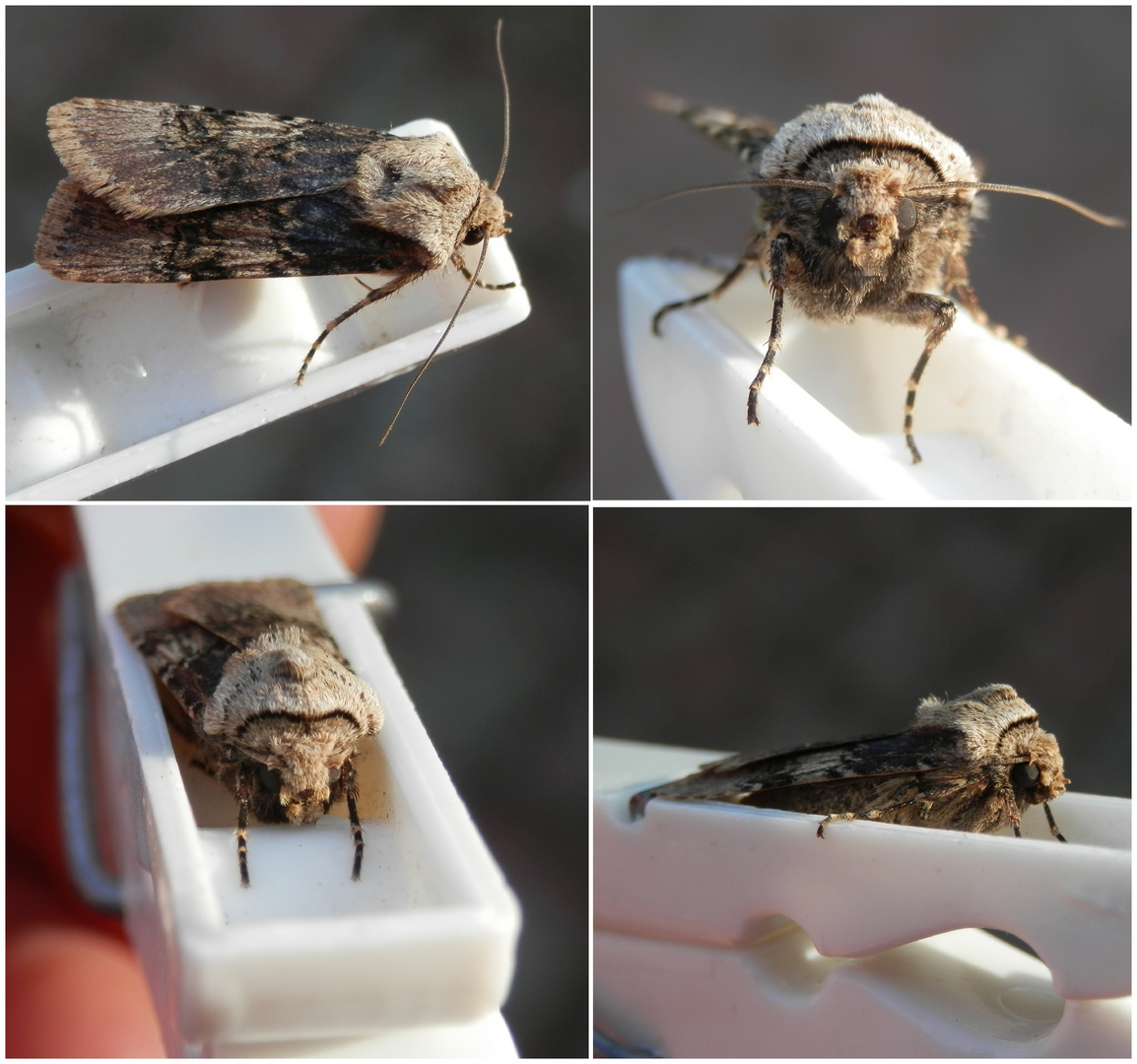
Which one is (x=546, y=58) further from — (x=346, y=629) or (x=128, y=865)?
(x=128, y=865)

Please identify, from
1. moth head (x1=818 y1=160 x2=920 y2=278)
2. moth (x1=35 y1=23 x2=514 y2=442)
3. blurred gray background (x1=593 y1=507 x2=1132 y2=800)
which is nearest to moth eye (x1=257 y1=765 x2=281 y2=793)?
moth (x1=35 y1=23 x2=514 y2=442)

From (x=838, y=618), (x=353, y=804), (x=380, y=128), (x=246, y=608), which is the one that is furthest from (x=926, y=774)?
(x=380, y=128)

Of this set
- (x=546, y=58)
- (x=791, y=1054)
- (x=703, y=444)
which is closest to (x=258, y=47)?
(x=546, y=58)

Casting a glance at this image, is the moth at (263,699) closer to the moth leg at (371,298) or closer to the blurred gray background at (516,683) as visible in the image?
the moth leg at (371,298)

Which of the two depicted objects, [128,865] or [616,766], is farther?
[616,766]

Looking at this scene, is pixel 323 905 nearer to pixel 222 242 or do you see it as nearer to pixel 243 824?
pixel 243 824

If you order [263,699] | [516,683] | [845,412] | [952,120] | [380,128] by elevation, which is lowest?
[516,683]
